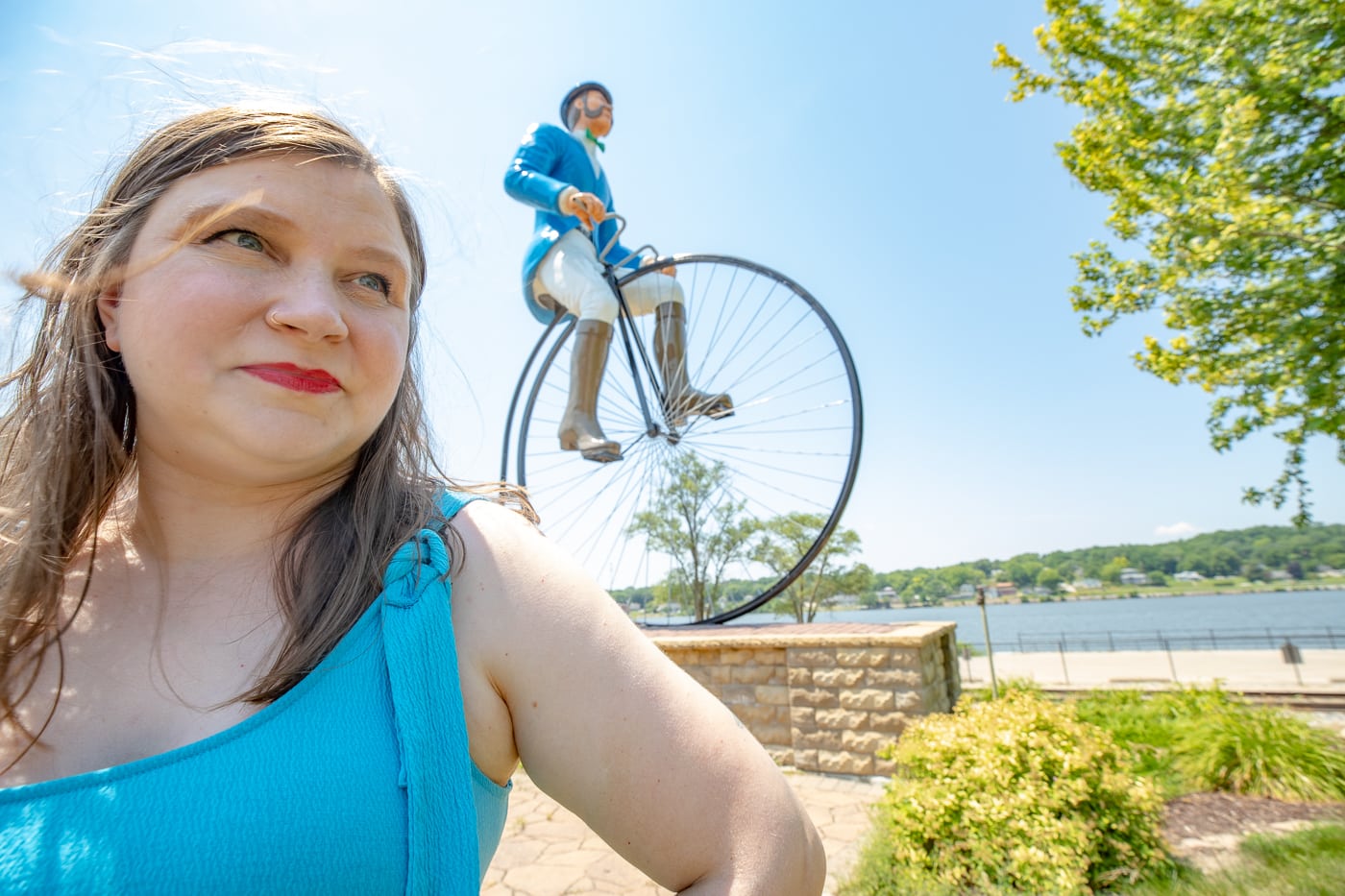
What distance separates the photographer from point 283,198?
2.53ft

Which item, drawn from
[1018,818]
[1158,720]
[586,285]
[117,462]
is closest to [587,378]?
→ [586,285]

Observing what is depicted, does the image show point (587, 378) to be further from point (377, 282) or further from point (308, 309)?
point (308, 309)

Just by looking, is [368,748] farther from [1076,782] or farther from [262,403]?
[1076,782]

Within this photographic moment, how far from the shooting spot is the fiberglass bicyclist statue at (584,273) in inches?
184

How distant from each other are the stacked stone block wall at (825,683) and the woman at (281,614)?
14.5 ft

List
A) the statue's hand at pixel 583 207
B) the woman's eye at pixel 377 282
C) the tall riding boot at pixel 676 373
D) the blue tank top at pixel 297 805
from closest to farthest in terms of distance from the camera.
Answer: the blue tank top at pixel 297 805
the woman's eye at pixel 377 282
the statue's hand at pixel 583 207
the tall riding boot at pixel 676 373

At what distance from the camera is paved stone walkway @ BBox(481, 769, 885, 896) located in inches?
137

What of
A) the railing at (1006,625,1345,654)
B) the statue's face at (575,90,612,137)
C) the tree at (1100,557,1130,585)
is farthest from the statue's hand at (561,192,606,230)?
the tree at (1100,557,1130,585)

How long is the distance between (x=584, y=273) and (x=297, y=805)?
15.1 ft

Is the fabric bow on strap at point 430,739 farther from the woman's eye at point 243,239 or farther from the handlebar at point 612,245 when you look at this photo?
the handlebar at point 612,245

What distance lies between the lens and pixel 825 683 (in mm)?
4945

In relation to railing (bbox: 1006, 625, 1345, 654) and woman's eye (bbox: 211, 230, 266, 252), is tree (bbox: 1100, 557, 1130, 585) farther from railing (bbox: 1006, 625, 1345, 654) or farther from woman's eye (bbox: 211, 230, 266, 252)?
woman's eye (bbox: 211, 230, 266, 252)

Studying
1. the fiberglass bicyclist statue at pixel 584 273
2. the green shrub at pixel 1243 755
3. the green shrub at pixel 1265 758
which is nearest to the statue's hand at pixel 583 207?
the fiberglass bicyclist statue at pixel 584 273

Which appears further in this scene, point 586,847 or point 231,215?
point 586,847
